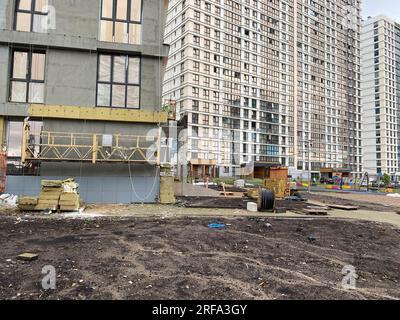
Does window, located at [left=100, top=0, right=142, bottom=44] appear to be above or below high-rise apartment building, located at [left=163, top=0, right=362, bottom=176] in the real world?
below

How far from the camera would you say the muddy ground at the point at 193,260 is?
4852 millimetres

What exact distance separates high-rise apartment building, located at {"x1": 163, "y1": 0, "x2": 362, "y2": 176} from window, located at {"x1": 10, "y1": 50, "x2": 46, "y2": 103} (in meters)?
43.7

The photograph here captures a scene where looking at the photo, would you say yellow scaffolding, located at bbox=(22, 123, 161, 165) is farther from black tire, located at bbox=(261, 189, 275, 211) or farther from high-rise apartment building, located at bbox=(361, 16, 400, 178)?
high-rise apartment building, located at bbox=(361, 16, 400, 178)

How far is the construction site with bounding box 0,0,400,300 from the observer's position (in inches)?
211

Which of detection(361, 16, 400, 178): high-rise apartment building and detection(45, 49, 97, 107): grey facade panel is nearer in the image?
detection(45, 49, 97, 107): grey facade panel

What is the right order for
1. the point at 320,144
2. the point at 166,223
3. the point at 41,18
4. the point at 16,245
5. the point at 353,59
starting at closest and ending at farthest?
1. the point at 16,245
2. the point at 166,223
3. the point at 41,18
4. the point at 320,144
5. the point at 353,59

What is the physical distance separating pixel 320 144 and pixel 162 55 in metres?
77.6

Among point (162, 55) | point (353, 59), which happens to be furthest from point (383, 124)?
point (162, 55)

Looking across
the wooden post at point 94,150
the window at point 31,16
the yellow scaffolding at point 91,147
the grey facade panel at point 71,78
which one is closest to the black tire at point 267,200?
the yellow scaffolding at point 91,147

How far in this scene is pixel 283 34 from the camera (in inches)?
3216

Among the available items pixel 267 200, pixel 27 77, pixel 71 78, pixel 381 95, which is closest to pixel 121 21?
pixel 71 78

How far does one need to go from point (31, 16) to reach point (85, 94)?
18.0 ft

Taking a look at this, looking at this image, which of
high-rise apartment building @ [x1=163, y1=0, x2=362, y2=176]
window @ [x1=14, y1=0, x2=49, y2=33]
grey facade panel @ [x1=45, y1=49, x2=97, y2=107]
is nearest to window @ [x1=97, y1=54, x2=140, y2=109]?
grey facade panel @ [x1=45, y1=49, x2=97, y2=107]
